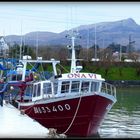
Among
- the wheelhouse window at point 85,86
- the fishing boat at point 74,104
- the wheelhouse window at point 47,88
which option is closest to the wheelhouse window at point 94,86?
the fishing boat at point 74,104

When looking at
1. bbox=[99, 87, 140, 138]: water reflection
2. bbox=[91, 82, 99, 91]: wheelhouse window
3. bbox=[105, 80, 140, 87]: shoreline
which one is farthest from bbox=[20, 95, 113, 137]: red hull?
bbox=[105, 80, 140, 87]: shoreline

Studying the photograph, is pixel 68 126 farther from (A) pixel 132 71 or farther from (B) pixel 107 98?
(A) pixel 132 71

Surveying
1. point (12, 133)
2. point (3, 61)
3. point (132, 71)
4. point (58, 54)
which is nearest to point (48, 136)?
point (12, 133)

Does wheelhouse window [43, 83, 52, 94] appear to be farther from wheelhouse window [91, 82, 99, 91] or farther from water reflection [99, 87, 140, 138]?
water reflection [99, 87, 140, 138]

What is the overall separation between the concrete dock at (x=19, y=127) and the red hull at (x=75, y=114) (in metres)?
0.85

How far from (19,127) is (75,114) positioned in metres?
2.96

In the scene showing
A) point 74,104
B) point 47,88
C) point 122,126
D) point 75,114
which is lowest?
point 122,126

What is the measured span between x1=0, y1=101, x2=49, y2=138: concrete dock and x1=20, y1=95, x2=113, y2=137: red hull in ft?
2.79

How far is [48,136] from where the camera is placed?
1805cm

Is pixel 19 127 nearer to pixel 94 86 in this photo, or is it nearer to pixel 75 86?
pixel 75 86

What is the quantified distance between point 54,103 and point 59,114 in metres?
0.56

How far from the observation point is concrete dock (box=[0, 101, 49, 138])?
58.1ft

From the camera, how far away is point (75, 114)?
Result: 20984mm

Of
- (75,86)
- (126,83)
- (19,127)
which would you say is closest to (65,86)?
(75,86)
